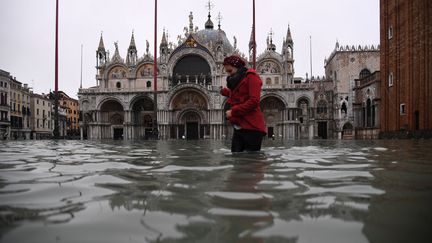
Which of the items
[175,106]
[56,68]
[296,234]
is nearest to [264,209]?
[296,234]

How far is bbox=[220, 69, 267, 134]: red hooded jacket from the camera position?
20.4 ft

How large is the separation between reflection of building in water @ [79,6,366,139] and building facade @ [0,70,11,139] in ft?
54.8

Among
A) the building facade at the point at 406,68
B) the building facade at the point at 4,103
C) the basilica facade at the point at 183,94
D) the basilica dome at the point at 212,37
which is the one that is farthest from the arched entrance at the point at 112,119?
the building facade at the point at 406,68

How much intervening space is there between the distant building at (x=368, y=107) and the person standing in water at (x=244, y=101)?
2210 centimetres

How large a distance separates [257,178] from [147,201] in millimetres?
1314

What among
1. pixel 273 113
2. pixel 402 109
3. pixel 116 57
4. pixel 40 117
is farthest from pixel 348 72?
pixel 40 117

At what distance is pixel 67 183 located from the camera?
3053 millimetres

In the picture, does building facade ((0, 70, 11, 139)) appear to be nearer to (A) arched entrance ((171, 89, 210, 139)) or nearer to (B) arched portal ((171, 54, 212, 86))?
(B) arched portal ((171, 54, 212, 86))

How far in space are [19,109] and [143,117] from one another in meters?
28.4

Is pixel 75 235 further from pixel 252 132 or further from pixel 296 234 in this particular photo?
pixel 252 132

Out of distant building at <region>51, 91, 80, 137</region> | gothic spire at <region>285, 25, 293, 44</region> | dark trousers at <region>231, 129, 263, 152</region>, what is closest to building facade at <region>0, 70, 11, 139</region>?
distant building at <region>51, 91, 80, 137</region>

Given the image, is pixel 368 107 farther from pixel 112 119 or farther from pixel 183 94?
pixel 112 119

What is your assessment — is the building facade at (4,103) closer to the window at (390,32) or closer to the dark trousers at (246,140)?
the window at (390,32)

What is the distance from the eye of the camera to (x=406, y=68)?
21984 mm
